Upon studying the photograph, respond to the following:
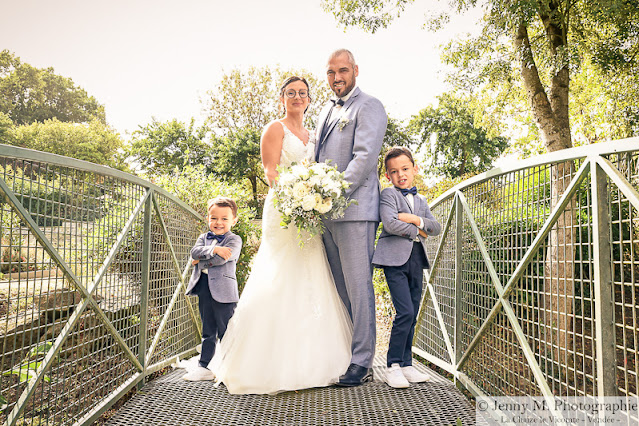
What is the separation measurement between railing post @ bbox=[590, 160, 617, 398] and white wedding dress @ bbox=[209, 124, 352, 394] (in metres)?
1.82

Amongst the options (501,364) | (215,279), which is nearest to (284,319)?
(215,279)

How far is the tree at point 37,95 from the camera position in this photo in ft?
165

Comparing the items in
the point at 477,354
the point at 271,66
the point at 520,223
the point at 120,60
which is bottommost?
the point at 477,354

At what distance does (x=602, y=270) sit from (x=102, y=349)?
8.95 ft

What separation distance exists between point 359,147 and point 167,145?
102ft

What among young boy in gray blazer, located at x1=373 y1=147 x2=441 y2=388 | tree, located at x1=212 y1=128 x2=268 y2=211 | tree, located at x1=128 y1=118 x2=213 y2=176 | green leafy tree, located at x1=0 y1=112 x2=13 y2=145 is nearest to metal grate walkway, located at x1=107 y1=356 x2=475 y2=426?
young boy in gray blazer, located at x1=373 y1=147 x2=441 y2=388

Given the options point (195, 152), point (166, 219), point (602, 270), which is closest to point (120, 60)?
point (195, 152)

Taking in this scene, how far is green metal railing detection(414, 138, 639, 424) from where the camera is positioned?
180 centimetres

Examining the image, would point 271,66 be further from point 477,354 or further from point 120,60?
point 120,60

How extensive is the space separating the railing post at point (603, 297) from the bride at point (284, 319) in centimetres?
183

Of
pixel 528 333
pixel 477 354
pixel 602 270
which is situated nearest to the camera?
pixel 602 270

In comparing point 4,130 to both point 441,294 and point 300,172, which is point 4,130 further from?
point 441,294

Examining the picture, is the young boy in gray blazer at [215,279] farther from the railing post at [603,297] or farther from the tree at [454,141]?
the tree at [454,141]

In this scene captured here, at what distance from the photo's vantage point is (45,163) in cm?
223
